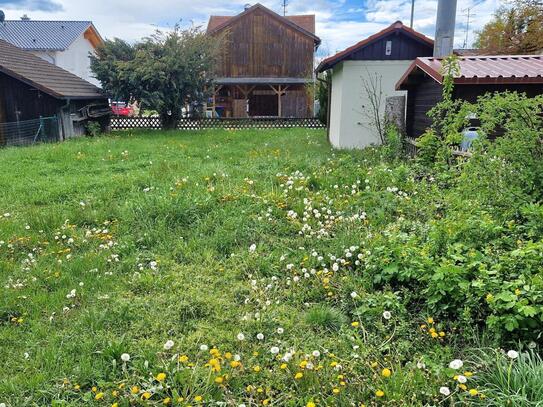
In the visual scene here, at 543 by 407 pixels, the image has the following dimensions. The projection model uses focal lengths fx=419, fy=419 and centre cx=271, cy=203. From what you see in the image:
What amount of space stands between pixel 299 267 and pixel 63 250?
8.00ft

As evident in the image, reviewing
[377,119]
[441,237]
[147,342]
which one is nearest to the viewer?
[147,342]

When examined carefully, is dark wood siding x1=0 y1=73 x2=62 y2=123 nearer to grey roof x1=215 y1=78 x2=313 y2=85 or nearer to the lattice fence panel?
the lattice fence panel

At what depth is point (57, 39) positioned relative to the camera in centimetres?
2725

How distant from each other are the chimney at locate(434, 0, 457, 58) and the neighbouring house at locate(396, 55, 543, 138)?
1.19 m

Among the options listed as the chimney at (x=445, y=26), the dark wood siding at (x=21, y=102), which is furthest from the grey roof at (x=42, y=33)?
the chimney at (x=445, y=26)

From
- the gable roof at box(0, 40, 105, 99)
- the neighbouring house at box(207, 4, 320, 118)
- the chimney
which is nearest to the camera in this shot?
the chimney

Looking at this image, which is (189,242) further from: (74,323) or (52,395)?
(52,395)

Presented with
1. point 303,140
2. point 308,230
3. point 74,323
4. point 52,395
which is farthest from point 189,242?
point 303,140

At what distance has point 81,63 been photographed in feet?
97.0

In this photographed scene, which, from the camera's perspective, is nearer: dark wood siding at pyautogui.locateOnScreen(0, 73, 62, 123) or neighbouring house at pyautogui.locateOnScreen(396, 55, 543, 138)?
neighbouring house at pyautogui.locateOnScreen(396, 55, 543, 138)

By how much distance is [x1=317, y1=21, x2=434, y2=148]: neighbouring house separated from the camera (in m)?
10.5

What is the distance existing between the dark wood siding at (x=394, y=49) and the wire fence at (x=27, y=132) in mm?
9560

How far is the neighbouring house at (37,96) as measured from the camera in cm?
1325

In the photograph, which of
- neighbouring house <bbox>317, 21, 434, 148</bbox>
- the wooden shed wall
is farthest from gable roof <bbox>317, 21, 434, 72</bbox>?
the wooden shed wall
